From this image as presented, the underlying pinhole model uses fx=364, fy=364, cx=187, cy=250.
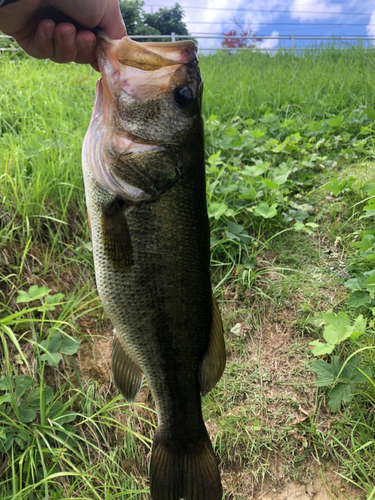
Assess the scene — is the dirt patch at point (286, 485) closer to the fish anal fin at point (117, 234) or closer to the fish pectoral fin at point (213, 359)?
the fish pectoral fin at point (213, 359)

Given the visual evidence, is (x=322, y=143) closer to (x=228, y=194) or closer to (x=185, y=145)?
(x=228, y=194)

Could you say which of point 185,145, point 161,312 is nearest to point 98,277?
point 161,312

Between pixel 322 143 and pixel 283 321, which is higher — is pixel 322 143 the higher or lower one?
the higher one

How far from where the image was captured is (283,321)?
254 centimetres

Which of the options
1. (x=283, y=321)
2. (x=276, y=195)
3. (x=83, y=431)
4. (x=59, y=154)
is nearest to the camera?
(x=83, y=431)

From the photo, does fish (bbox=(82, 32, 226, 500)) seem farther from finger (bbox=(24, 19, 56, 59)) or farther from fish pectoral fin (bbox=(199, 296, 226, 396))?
finger (bbox=(24, 19, 56, 59))

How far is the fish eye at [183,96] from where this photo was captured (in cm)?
118

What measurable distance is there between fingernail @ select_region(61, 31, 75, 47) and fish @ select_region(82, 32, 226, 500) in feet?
0.39

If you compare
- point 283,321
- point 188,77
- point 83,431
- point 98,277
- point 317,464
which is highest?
point 188,77

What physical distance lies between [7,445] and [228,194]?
2.23 meters

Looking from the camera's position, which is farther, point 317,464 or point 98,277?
point 317,464

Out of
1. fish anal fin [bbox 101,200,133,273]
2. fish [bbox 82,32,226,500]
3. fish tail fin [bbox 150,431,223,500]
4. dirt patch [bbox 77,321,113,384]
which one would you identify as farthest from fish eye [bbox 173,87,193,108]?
dirt patch [bbox 77,321,113,384]

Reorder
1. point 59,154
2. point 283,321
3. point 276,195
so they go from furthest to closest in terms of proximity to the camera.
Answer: point 276,195
point 59,154
point 283,321

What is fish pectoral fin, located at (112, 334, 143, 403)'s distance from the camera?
136 cm
